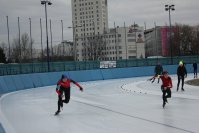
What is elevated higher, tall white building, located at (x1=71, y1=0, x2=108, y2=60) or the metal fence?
tall white building, located at (x1=71, y1=0, x2=108, y2=60)

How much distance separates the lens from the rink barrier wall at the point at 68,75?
2908 cm

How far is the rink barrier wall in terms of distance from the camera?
1145 inches

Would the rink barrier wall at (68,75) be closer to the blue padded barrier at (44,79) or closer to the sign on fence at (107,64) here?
the blue padded barrier at (44,79)

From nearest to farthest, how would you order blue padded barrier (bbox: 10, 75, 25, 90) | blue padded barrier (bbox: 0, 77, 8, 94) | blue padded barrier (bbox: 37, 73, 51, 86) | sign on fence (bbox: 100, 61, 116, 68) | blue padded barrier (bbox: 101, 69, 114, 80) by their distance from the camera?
blue padded barrier (bbox: 0, 77, 8, 94)
blue padded barrier (bbox: 10, 75, 25, 90)
blue padded barrier (bbox: 37, 73, 51, 86)
blue padded barrier (bbox: 101, 69, 114, 80)
sign on fence (bbox: 100, 61, 116, 68)

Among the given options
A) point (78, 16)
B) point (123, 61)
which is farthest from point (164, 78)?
point (78, 16)

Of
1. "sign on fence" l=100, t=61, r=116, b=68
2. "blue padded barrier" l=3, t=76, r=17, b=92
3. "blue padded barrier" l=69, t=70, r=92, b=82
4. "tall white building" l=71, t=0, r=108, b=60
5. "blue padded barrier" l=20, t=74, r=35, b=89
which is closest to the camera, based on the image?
"blue padded barrier" l=3, t=76, r=17, b=92

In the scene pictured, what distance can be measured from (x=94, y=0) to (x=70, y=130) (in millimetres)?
142581

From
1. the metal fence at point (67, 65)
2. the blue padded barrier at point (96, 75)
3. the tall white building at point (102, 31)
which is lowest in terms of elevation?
the blue padded barrier at point (96, 75)

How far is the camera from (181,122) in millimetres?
10023

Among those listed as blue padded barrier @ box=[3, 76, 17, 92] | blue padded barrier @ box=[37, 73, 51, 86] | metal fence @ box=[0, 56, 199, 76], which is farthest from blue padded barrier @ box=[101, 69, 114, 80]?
blue padded barrier @ box=[3, 76, 17, 92]

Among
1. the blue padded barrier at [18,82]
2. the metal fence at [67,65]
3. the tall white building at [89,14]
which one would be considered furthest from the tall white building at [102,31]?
the blue padded barrier at [18,82]

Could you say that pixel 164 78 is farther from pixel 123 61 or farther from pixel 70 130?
pixel 123 61

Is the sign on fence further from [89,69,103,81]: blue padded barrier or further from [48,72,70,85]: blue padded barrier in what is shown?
[48,72,70,85]: blue padded barrier

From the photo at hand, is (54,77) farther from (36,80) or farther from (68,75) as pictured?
(36,80)
